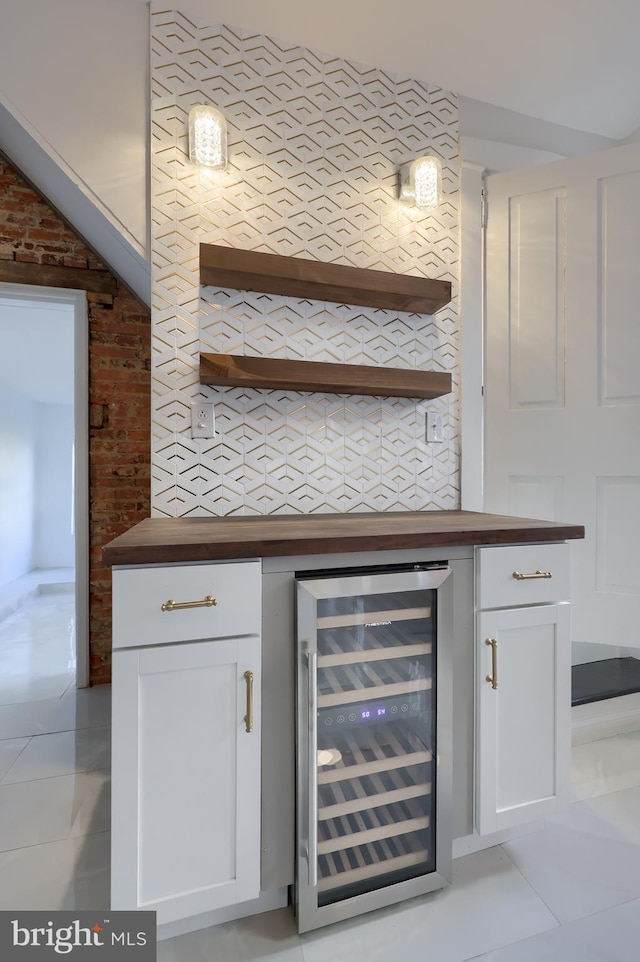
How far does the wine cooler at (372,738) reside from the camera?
119cm

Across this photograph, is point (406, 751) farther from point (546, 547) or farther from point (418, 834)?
point (546, 547)

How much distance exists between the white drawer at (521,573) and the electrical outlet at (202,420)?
3.24 feet

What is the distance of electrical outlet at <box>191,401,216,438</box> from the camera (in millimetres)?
1730

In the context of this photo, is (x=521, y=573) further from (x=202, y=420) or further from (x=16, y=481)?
(x=16, y=481)

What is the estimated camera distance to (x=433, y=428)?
204 centimetres

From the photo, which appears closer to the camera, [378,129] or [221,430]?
[221,430]

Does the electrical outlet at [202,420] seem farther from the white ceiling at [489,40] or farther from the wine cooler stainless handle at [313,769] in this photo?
the white ceiling at [489,40]

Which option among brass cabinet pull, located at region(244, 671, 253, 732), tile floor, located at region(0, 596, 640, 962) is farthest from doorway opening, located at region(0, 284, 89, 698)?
brass cabinet pull, located at region(244, 671, 253, 732)

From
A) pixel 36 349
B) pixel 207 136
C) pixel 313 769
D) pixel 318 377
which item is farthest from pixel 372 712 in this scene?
pixel 36 349

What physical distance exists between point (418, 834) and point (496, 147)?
8.67 ft

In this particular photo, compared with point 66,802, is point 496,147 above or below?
above

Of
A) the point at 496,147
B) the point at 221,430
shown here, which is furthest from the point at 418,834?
the point at 496,147

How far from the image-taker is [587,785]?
183 centimetres

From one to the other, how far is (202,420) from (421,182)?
1289 millimetres
